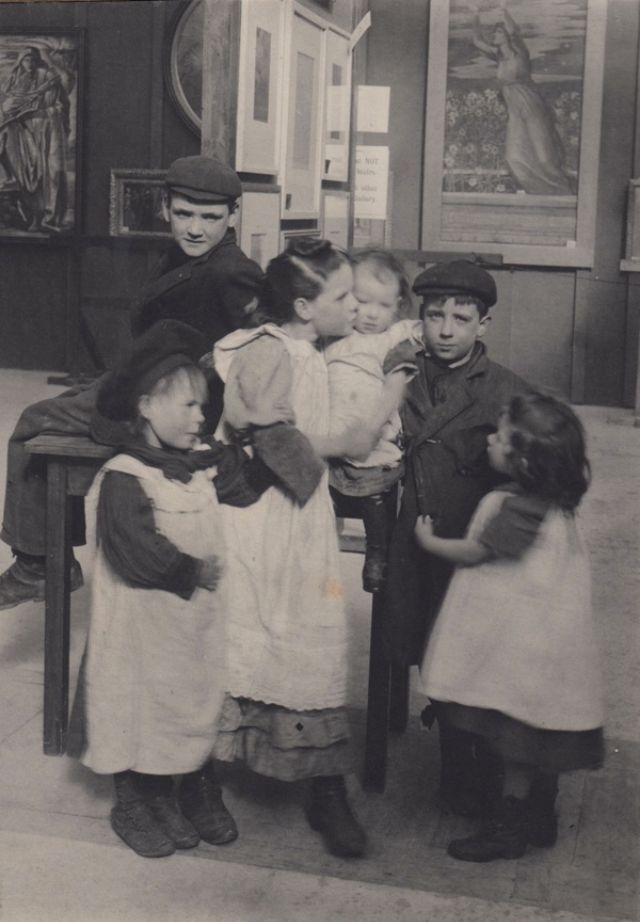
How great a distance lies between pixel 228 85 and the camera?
12.6 feet

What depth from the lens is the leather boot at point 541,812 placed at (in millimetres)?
2979

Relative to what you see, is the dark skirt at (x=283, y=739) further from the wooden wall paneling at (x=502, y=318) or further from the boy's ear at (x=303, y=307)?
the wooden wall paneling at (x=502, y=318)

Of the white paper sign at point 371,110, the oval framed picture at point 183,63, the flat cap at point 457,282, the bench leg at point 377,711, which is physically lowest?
the bench leg at point 377,711

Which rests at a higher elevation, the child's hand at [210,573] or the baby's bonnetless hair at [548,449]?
the baby's bonnetless hair at [548,449]

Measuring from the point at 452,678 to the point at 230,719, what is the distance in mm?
514

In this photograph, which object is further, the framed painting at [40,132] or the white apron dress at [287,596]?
the framed painting at [40,132]

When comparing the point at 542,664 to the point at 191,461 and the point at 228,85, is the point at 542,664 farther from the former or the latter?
the point at 228,85

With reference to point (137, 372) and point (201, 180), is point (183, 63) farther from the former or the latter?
point (137, 372)

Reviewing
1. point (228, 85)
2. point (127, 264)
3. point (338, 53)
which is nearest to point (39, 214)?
point (127, 264)

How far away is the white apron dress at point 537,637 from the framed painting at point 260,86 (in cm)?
165

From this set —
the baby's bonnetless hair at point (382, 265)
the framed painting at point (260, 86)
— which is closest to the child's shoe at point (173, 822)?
the baby's bonnetless hair at point (382, 265)

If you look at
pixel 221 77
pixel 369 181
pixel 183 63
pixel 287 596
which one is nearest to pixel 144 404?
pixel 287 596

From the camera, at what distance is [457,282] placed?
2.96 metres

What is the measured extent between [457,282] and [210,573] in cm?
85
